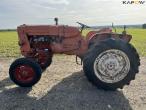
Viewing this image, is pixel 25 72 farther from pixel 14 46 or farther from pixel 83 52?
pixel 14 46

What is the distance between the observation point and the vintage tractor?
22.1 feet

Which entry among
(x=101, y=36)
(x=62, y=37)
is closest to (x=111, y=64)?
(x=101, y=36)

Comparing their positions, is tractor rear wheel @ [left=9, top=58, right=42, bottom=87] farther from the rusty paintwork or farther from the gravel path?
the rusty paintwork

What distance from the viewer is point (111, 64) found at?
6770mm

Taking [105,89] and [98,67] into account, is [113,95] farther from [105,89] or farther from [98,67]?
[98,67]

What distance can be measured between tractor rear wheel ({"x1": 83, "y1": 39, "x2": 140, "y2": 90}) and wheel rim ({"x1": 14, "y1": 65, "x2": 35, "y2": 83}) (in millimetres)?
1376

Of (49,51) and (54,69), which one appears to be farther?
(54,69)

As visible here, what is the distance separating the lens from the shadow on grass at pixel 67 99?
19.1 ft

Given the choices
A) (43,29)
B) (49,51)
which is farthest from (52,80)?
(43,29)

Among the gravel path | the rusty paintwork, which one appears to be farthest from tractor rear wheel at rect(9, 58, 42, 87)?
the rusty paintwork

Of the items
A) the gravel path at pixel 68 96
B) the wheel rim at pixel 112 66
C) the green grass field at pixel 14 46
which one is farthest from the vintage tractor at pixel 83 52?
the green grass field at pixel 14 46

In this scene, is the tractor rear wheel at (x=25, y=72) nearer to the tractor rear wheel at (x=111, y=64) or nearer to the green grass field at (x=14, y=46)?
the tractor rear wheel at (x=111, y=64)

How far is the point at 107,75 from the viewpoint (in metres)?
6.77

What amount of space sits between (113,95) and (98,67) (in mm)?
736
